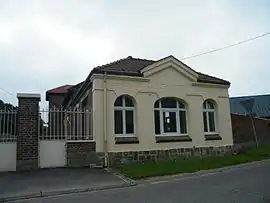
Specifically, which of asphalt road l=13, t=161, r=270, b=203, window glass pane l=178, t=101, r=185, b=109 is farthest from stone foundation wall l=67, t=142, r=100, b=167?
window glass pane l=178, t=101, r=185, b=109

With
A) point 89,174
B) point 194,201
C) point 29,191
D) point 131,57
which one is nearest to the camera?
point 194,201

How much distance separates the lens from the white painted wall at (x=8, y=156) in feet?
43.0

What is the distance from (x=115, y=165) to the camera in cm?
1487

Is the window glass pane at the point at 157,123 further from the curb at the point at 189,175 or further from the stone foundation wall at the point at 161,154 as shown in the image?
the curb at the point at 189,175

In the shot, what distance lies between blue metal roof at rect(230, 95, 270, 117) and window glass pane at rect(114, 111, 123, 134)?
37961mm

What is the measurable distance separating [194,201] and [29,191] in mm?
4909

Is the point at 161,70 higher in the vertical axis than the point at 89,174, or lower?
higher

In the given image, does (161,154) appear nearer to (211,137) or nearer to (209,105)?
(211,137)

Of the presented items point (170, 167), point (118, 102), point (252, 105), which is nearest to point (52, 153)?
point (118, 102)

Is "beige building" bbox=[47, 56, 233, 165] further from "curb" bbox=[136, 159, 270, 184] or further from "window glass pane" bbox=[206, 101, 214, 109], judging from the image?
"curb" bbox=[136, 159, 270, 184]

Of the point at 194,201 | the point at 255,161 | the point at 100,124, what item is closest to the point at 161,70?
the point at 100,124

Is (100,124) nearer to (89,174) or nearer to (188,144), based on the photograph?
(89,174)

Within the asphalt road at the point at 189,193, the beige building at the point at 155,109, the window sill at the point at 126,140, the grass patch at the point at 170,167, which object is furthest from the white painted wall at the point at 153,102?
the asphalt road at the point at 189,193

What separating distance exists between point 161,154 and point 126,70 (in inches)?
186
